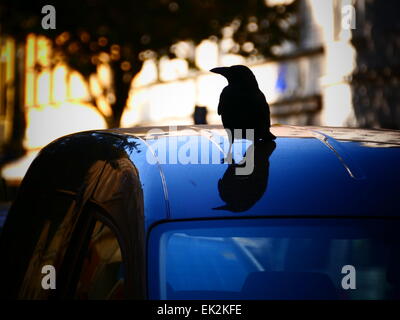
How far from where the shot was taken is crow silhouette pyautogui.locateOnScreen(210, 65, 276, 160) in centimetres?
294

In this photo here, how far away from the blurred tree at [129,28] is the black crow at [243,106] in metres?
15.8

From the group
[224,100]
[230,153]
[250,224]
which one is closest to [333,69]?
[224,100]

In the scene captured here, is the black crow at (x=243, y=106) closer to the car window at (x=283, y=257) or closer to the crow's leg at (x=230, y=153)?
the crow's leg at (x=230, y=153)

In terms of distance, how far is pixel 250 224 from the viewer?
8.46 feet

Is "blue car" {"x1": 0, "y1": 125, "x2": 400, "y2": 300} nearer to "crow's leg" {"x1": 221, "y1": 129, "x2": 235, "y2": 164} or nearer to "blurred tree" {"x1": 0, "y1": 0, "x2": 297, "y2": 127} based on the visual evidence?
"crow's leg" {"x1": 221, "y1": 129, "x2": 235, "y2": 164}

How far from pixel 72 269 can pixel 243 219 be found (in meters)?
0.75

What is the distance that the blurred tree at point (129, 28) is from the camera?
1880 centimetres

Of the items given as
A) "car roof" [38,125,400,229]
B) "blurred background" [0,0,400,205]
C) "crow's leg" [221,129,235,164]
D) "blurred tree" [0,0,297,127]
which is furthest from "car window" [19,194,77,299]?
"blurred tree" [0,0,297,127]

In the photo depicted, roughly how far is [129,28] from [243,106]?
16089 millimetres

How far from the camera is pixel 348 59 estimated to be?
2056 centimetres

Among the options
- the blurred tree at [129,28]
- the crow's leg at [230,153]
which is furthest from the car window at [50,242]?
the blurred tree at [129,28]

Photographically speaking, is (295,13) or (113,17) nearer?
(113,17)

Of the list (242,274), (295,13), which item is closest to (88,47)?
(295,13)

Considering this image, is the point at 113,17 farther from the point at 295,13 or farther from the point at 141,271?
the point at 141,271
